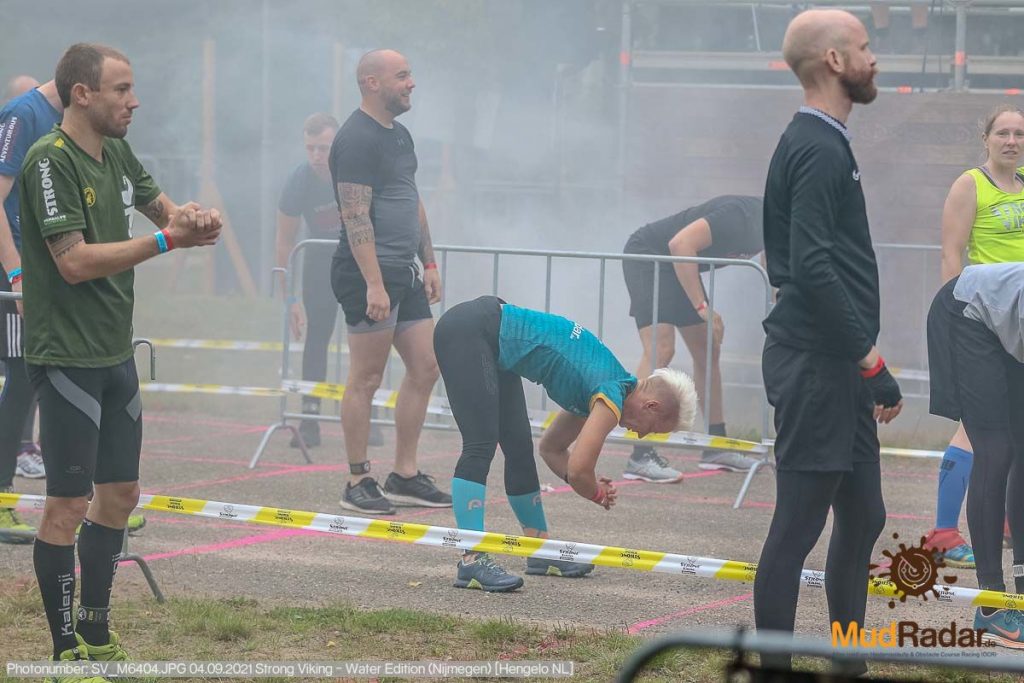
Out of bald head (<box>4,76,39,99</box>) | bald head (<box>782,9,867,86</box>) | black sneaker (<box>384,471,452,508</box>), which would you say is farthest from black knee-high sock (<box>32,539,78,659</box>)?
bald head (<box>4,76,39,99</box>)

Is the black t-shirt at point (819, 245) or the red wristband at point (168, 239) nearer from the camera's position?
the black t-shirt at point (819, 245)

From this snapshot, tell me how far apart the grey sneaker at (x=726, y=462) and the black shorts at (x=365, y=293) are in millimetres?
2325

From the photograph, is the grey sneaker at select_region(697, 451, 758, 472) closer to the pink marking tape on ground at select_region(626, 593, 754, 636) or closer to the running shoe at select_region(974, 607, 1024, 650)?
the pink marking tape on ground at select_region(626, 593, 754, 636)

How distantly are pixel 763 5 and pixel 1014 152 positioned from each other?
6.95 meters

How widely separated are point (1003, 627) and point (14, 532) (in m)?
3.96

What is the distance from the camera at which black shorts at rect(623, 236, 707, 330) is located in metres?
7.72

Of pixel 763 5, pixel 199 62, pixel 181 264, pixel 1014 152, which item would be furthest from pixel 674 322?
pixel 199 62

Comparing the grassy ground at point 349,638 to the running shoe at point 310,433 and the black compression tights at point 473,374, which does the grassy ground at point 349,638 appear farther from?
the running shoe at point 310,433

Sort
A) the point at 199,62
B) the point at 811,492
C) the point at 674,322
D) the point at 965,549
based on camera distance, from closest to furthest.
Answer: the point at 811,492 < the point at 965,549 < the point at 674,322 < the point at 199,62

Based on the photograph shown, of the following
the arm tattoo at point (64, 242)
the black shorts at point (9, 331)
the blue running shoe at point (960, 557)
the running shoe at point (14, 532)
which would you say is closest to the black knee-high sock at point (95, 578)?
the arm tattoo at point (64, 242)

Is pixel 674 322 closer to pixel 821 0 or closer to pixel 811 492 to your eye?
pixel 811 492

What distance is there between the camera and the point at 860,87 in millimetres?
3570

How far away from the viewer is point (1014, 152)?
5156 mm

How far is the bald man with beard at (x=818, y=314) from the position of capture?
3520 millimetres
